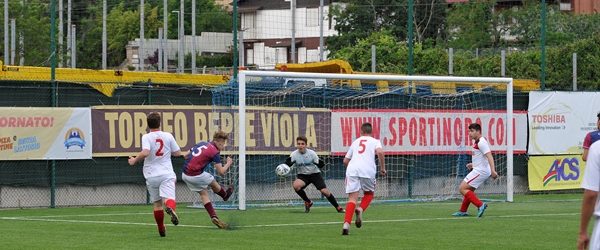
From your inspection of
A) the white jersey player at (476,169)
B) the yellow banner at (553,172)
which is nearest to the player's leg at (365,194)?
the white jersey player at (476,169)

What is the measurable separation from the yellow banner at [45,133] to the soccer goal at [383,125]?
2.98m

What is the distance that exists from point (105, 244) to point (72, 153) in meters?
10.2

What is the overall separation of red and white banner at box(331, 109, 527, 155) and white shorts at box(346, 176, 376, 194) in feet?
32.8

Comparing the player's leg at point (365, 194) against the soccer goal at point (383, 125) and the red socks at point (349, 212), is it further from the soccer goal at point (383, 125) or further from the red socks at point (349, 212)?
the soccer goal at point (383, 125)

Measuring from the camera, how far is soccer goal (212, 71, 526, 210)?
96.2 feet

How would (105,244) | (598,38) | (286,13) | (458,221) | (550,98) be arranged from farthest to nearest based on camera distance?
(286,13) < (598,38) < (550,98) < (458,221) < (105,244)

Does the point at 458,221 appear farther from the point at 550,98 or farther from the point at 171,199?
the point at 550,98

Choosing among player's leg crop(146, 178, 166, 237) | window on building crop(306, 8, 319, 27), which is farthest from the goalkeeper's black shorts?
window on building crop(306, 8, 319, 27)

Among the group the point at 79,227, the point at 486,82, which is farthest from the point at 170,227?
the point at 486,82

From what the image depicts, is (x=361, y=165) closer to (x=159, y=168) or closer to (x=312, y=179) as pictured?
(x=159, y=168)

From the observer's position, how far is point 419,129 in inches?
1251

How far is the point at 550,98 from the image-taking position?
34.0 m

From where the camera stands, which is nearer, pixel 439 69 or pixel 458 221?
pixel 458 221

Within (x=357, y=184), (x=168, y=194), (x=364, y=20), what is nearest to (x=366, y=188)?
(x=357, y=184)
